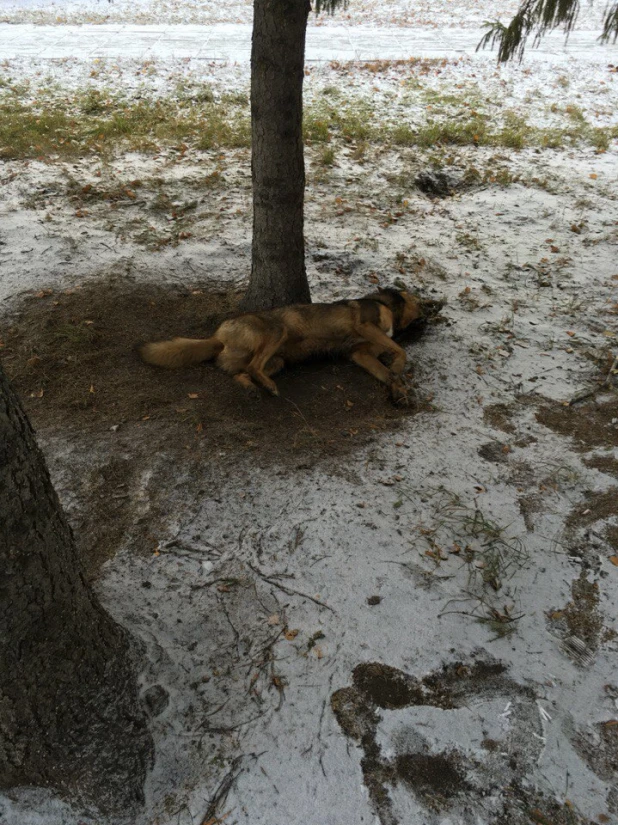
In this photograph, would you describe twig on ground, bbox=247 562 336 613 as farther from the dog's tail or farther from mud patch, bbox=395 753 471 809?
the dog's tail

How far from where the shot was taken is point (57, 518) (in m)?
2.29

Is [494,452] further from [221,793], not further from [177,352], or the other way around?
[221,793]

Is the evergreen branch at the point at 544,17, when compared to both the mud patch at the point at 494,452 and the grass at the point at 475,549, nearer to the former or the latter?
the mud patch at the point at 494,452

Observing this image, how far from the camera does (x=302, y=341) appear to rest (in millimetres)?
5359

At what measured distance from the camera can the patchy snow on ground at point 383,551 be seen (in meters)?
2.55

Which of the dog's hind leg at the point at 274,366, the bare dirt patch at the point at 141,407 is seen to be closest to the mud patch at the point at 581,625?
the bare dirt patch at the point at 141,407

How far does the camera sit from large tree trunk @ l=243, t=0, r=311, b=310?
4410 mm

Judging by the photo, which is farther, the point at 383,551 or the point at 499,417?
the point at 499,417

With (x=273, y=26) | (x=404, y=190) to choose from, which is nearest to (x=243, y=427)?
(x=273, y=26)

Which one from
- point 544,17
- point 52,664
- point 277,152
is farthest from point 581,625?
point 544,17

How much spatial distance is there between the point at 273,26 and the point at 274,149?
0.88 metres

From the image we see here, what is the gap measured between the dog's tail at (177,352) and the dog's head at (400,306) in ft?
5.74

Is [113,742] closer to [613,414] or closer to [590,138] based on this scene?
[613,414]

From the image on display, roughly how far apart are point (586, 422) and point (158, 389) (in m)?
3.69
